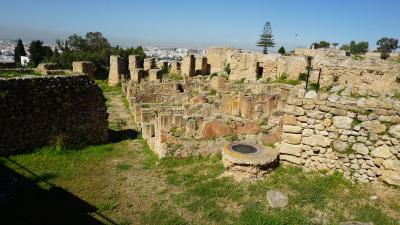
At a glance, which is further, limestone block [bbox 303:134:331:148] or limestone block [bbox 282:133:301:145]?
limestone block [bbox 282:133:301:145]

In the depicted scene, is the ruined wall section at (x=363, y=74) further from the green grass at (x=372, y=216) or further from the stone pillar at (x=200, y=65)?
the stone pillar at (x=200, y=65)

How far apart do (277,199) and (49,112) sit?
7.63m

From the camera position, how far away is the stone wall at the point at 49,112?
9531mm

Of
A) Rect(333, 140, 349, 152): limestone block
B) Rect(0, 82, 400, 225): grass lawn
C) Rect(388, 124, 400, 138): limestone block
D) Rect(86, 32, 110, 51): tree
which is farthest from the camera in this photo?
Rect(86, 32, 110, 51): tree

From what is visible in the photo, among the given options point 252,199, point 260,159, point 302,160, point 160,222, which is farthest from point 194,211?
point 302,160

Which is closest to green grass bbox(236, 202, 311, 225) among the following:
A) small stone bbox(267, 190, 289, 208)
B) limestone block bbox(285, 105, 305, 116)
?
small stone bbox(267, 190, 289, 208)

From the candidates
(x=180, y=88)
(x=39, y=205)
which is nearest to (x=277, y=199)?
(x=39, y=205)

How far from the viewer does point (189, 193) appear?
7.09 meters

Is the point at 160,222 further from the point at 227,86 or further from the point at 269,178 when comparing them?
the point at 227,86

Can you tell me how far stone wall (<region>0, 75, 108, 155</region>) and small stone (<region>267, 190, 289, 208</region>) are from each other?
7219mm

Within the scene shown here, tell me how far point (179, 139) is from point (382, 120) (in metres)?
5.19

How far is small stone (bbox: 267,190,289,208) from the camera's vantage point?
6074 mm

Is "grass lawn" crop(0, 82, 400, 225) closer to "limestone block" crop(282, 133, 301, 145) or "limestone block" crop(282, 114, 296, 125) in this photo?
"limestone block" crop(282, 133, 301, 145)

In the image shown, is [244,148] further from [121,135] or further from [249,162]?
[121,135]
